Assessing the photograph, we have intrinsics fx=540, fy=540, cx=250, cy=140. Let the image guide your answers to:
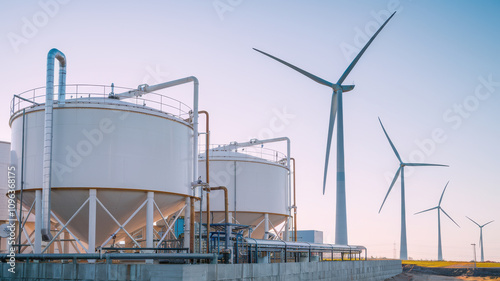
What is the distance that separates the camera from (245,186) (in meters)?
37.4

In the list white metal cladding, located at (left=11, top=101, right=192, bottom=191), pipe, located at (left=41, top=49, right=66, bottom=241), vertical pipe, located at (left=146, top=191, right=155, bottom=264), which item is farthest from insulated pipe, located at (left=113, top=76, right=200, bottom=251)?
pipe, located at (left=41, top=49, right=66, bottom=241)

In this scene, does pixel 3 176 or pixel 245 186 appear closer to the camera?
pixel 3 176

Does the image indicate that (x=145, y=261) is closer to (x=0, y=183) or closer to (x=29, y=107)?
(x=29, y=107)

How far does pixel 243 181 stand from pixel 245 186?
0.38m

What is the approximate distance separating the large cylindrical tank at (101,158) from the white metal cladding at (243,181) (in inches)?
459

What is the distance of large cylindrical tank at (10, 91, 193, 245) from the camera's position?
75.9 ft

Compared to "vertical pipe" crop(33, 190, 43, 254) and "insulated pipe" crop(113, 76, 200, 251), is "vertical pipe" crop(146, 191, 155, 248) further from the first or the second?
"vertical pipe" crop(33, 190, 43, 254)

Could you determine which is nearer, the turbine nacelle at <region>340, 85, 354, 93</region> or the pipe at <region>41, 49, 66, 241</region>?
the pipe at <region>41, 49, 66, 241</region>

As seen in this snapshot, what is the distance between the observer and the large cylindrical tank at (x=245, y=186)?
3703cm

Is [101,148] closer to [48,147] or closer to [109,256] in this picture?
[48,147]

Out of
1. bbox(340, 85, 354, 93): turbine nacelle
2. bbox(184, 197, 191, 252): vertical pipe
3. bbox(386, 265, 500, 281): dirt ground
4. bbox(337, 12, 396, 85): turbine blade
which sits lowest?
bbox(386, 265, 500, 281): dirt ground

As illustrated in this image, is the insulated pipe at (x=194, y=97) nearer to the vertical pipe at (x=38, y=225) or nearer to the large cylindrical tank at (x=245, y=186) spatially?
the vertical pipe at (x=38, y=225)

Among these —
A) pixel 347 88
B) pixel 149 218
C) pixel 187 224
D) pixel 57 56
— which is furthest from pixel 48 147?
pixel 347 88

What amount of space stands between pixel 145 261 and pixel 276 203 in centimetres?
1670
